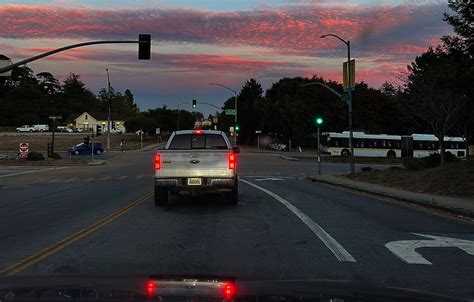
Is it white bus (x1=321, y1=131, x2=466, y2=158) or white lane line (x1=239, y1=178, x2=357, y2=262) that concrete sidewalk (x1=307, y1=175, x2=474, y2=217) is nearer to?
white lane line (x1=239, y1=178, x2=357, y2=262)

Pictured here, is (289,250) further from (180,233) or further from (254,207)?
(254,207)

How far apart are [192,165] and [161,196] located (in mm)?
1421

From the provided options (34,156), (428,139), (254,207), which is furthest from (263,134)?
(254,207)

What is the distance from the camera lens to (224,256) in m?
7.72

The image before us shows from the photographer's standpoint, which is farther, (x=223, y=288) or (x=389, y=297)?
(x=223, y=288)

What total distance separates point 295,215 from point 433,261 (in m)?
5.14

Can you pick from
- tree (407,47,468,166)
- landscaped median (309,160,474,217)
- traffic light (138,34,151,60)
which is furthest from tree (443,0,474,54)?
traffic light (138,34,151,60)

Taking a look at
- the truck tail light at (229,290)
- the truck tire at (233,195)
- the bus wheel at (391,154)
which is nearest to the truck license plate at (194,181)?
the truck tire at (233,195)

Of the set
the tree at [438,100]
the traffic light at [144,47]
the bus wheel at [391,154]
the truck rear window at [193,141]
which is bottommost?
the bus wheel at [391,154]

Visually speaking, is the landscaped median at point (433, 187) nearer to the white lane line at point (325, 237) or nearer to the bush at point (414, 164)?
the bush at point (414, 164)

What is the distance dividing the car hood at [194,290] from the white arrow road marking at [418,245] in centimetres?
373

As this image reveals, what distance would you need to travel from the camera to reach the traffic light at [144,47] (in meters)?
27.0

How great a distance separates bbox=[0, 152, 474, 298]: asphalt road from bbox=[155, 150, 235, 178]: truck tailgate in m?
0.98

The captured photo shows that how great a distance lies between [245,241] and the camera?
356 inches
